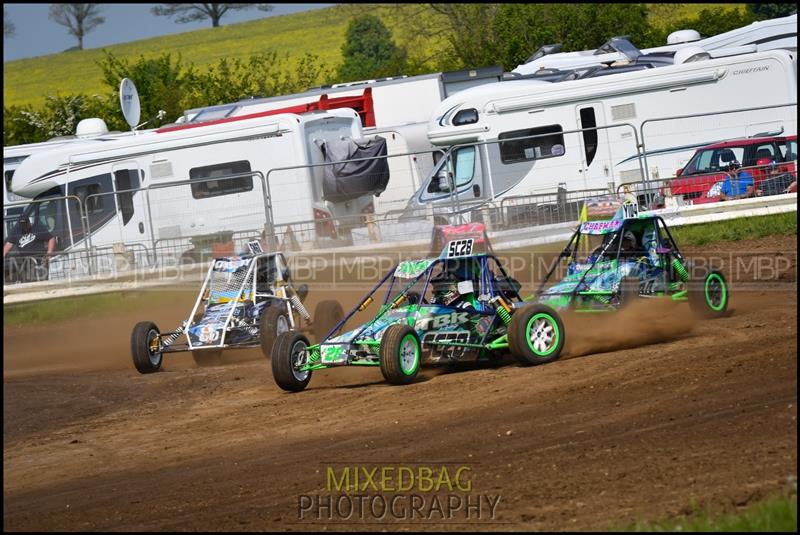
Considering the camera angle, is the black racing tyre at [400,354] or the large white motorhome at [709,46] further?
the large white motorhome at [709,46]

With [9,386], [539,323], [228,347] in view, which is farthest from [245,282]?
[539,323]

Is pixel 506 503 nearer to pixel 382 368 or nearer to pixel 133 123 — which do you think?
pixel 382 368

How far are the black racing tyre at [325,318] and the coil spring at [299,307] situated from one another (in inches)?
6.9

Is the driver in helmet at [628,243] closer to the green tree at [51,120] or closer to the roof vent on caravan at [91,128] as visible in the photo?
the roof vent on caravan at [91,128]

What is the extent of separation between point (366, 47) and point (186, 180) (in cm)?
3394

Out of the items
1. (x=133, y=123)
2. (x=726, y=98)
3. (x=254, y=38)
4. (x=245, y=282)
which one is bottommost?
(x=245, y=282)

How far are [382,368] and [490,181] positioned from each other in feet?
26.5

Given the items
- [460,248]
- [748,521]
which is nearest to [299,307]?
[460,248]

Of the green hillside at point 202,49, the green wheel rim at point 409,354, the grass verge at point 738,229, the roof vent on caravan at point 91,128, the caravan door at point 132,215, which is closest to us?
the green wheel rim at point 409,354

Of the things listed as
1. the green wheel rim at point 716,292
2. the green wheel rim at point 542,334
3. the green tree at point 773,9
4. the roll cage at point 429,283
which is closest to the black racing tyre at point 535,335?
the green wheel rim at point 542,334

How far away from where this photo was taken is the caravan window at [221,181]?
1772 centimetres

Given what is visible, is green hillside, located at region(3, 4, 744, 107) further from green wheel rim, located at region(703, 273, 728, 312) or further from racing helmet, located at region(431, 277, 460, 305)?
racing helmet, located at region(431, 277, 460, 305)

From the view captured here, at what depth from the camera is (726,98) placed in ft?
59.0

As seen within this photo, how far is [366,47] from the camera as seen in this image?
50156 millimetres
